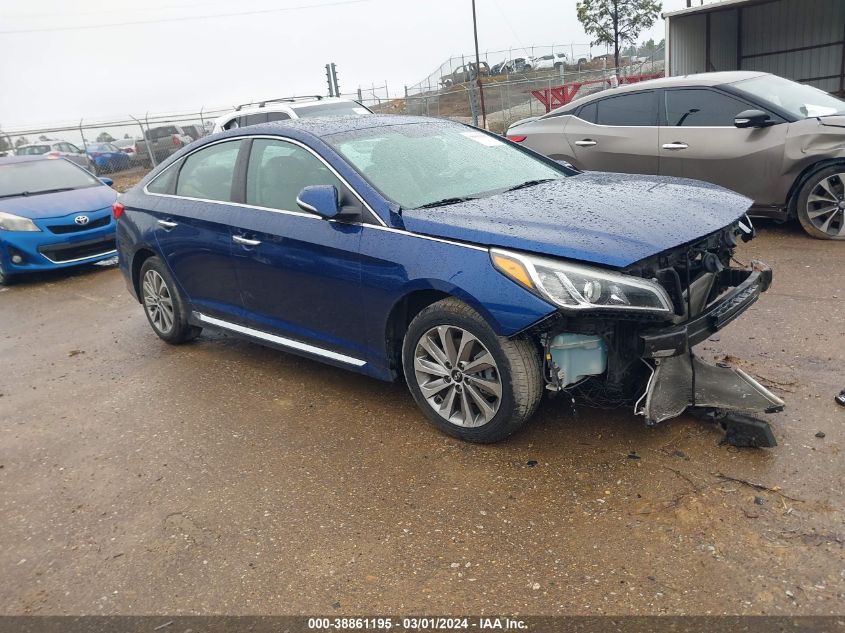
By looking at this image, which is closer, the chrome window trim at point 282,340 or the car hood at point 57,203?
the chrome window trim at point 282,340

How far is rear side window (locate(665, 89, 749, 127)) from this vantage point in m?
7.17

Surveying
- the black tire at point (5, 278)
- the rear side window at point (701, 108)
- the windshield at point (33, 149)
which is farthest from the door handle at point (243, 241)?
the windshield at point (33, 149)

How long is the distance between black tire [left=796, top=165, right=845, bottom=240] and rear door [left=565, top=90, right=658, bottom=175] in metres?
1.47

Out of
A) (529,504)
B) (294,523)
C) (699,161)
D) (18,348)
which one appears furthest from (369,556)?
(699,161)

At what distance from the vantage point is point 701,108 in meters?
7.37

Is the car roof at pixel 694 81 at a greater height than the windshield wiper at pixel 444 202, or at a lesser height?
greater

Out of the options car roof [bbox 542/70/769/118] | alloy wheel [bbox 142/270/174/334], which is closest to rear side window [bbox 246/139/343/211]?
alloy wheel [bbox 142/270/174/334]

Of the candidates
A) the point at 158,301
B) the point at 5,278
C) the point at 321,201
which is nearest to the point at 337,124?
the point at 321,201

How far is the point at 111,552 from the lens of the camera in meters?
3.18

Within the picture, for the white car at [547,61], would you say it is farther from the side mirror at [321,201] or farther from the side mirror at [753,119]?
the side mirror at [321,201]

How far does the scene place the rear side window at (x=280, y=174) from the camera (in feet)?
14.1

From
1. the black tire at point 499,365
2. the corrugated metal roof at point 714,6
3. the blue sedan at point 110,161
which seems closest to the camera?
the black tire at point 499,365

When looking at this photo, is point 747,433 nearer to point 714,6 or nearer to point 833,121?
point 833,121

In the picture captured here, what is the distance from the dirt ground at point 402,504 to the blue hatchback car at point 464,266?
0.97 ft
